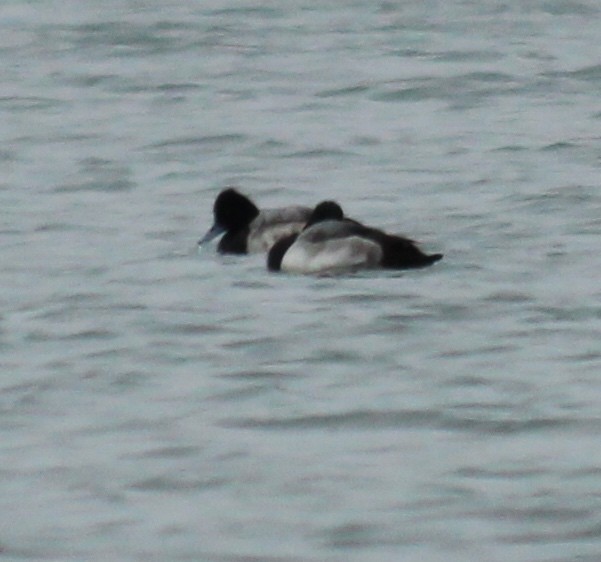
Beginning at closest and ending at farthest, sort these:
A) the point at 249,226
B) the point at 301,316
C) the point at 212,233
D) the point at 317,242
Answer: the point at 301,316
the point at 317,242
the point at 212,233
the point at 249,226

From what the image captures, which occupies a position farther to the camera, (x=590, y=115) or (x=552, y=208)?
(x=590, y=115)

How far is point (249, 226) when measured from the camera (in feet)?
42.7

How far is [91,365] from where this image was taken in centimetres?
962

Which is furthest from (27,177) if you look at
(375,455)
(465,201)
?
(375,455)

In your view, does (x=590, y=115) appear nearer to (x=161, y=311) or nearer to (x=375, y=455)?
(x=161, y=311)

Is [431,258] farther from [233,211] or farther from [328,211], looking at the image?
[233,211]

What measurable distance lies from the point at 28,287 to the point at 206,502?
13.2 feet

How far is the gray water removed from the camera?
7473 mm

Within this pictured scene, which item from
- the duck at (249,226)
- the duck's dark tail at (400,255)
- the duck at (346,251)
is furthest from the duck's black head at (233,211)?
the duck's dark tail at (400,255)

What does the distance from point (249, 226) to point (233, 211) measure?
4.5 inches

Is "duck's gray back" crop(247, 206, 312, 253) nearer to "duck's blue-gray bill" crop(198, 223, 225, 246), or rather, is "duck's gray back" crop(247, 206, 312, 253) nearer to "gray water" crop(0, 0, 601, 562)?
"duck's blue-gray bill" crop(198, 223, 225, 246)

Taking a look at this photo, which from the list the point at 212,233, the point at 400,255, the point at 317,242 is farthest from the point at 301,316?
the point at 212,233

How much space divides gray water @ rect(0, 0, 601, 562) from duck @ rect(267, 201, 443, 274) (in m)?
0.08

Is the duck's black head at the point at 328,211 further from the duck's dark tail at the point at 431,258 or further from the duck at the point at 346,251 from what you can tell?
the duck's dark tail at the point at 431,258
